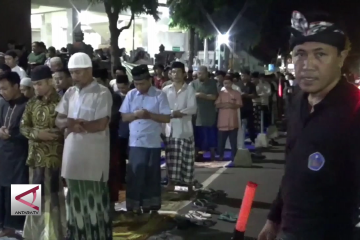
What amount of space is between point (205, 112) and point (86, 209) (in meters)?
6.23

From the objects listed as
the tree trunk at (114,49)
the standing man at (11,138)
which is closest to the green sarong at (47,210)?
the standing man at (11,138)

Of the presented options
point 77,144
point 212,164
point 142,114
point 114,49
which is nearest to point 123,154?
point 142,114

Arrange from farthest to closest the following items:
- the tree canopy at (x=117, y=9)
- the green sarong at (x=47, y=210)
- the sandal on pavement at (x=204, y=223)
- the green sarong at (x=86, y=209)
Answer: the tree canopy at (x=117, y=9), the sandal on pavement at (x=204, y=223), the green sarong at (x=47, y=210), the green sarong at (x=86, y=209)

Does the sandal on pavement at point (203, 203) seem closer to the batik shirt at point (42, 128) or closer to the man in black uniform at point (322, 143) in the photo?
the batik shirt at point (42, 128)

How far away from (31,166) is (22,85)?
3.80 ft

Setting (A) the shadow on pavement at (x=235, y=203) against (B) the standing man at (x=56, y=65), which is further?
(A) the shadow on pavement at (x=235, y=203)

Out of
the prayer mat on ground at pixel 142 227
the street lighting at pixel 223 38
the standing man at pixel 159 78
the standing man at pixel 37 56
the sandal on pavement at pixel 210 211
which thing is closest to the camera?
the prayer mat on ground at pixel 142 227

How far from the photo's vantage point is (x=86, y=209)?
17.4 ft

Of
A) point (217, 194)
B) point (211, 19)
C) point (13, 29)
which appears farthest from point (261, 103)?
point (211, 19)

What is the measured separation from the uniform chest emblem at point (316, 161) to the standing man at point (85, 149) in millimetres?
3135

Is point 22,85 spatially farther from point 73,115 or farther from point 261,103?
point 261,103

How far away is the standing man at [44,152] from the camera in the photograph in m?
5.46

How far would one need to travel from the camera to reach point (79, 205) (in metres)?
5.29

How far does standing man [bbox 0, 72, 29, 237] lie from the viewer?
580 cm
